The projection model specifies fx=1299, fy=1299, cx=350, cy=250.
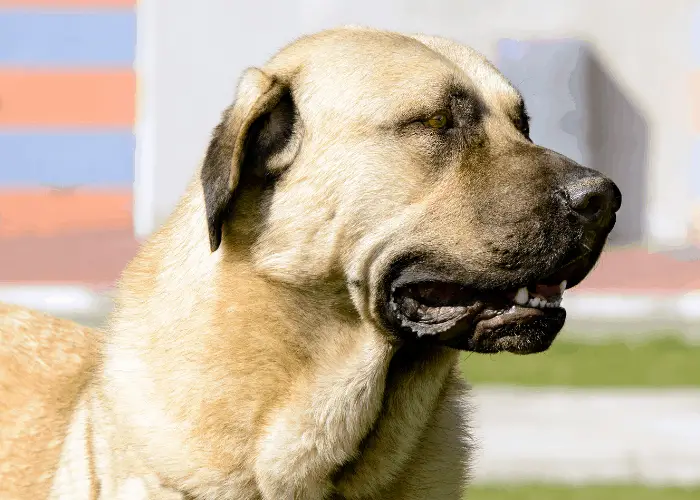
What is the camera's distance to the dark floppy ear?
12.0 ft

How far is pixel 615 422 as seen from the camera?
8.30m

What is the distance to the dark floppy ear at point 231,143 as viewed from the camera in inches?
144

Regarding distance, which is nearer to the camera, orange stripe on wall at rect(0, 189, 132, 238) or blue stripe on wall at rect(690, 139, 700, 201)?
blue stripe on wall at rect(690, 139, 700, 201)

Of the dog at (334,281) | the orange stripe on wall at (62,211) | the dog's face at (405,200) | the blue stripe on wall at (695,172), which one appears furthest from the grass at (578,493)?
the orange stripe on wall at (62,211)

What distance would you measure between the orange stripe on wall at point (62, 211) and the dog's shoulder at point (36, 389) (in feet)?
46.9

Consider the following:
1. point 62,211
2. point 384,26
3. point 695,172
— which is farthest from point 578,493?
point 62,211

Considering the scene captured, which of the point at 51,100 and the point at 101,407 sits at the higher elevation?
the point at 101,407

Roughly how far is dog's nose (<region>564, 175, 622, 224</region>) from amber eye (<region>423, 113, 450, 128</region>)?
0.43 m

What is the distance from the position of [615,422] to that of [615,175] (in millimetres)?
10645

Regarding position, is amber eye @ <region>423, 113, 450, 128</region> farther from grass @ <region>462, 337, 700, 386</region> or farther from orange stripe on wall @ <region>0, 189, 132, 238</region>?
orange stripe on wall @ <region>0, 189, 132, 238</region>

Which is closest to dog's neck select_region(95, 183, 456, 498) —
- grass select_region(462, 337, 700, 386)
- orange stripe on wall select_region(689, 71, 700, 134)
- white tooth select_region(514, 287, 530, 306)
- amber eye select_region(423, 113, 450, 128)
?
white tooth select_region(514, 287, 530, 306)

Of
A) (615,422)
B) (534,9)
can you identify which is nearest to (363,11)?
(534,9)

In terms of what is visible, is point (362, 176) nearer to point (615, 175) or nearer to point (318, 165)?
point (318, 165)

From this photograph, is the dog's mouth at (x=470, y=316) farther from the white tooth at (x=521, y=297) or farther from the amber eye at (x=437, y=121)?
the amber eye at (x=437, y=121)
